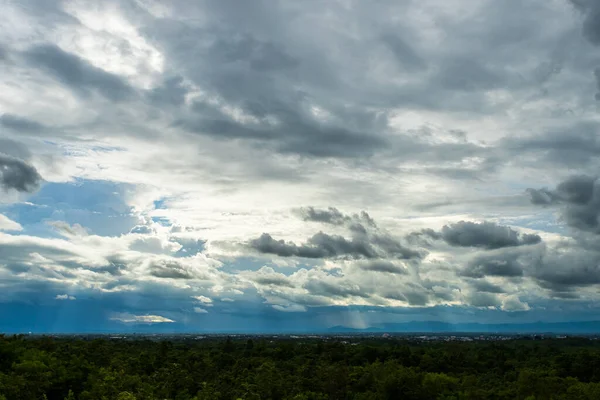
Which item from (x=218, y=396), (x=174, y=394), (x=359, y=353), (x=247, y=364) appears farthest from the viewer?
(x=359, y=353)

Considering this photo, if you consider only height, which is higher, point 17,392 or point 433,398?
point 17,392

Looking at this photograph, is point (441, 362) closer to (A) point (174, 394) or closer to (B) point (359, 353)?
(B) point (359, 353)

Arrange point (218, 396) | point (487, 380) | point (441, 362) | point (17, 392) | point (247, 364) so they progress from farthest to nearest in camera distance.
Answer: point (441, 362) → point (247, 364) → point (487, 380) → point (218, 396) → point (17, 392)

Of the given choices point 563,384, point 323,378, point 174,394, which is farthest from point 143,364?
point 563,384

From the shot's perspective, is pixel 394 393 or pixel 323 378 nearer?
pixel 394 393

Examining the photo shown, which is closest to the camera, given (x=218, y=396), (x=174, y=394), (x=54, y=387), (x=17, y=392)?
(x=17, y=392)

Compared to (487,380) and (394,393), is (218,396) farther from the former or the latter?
(487,380)

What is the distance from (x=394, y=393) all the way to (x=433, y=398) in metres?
6.79

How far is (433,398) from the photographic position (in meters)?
96.8

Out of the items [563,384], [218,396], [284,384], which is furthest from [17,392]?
[563,384]

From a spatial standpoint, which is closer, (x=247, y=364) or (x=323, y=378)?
(x=323, y=378)

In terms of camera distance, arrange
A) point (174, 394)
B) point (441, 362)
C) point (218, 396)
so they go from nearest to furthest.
Result: point (218, 396), point (174, 394), point (441, 362)

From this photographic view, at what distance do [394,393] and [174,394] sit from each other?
1489 inches

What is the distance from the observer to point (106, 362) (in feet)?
426
